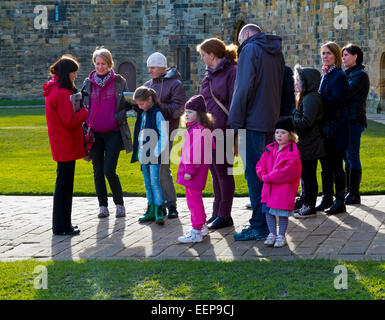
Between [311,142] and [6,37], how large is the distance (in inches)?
1312

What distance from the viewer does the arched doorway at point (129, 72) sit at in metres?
37.8

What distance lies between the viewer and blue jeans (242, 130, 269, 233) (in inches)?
267

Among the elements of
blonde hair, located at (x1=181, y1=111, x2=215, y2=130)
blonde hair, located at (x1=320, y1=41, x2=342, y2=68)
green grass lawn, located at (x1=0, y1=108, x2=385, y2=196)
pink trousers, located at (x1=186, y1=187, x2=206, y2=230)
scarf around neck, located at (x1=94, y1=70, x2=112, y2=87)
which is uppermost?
blonde hair, located at (x1=320, y1=41, x2=342, y2=68)

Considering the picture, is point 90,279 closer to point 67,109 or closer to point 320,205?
point 67,109

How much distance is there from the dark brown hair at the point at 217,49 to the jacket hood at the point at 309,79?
32.1 inches

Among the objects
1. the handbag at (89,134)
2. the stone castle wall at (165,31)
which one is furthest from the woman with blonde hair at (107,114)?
the stone castle wall at (165,31)

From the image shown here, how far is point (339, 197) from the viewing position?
7.88 metres

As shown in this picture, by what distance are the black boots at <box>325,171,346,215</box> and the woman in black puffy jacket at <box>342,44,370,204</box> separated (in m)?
0.50

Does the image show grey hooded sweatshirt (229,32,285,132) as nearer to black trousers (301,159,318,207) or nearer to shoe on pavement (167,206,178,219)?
black trousers (301,159,318,207)

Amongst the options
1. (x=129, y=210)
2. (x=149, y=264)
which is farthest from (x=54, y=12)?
(x=149, y=264)

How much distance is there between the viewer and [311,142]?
7.66 metres

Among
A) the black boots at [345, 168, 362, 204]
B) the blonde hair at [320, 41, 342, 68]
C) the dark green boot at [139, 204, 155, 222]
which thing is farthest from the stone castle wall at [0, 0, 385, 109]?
the dark green boot at [139, 204, 155, 222]

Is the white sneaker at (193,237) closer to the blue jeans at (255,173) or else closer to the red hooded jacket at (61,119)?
the blue jeans at (255,173)

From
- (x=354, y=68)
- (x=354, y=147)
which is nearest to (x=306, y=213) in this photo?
(x=354, y=147)
